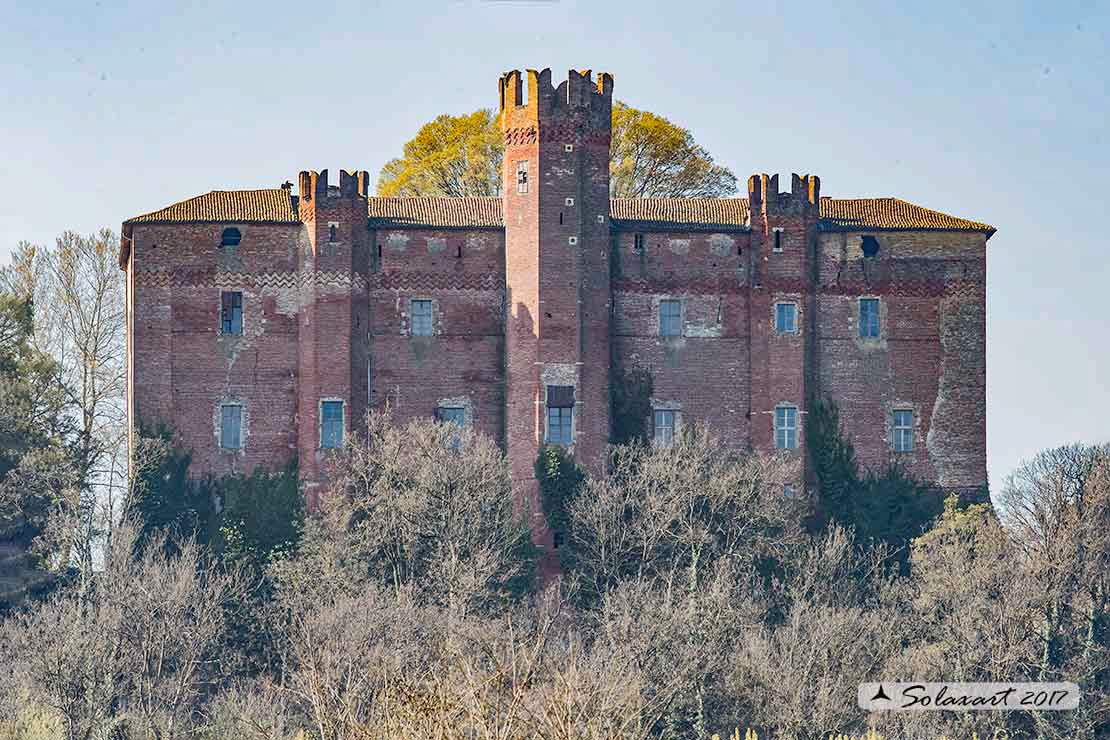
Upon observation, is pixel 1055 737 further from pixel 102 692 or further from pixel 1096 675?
pixel 102 692

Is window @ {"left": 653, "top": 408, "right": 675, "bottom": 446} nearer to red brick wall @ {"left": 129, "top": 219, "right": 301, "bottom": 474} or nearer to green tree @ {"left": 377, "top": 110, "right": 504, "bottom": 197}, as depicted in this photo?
red brick wall @ {"left": 129, "top": 219, "right": 301, "bottom": 474}

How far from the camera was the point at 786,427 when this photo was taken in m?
57.4

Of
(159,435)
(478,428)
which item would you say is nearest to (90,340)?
(159,435)

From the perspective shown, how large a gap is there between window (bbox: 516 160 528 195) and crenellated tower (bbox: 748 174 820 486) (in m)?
5.09

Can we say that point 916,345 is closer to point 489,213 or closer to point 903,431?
point 903,431

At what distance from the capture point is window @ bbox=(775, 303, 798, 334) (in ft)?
189

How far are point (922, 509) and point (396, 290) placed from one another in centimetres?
1230

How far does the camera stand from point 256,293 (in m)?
57.1

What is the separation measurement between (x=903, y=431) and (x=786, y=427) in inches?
106

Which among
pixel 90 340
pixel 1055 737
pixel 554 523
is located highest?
pixel 90 340

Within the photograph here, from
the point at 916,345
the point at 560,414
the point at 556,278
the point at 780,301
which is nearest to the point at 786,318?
the point at 780,301

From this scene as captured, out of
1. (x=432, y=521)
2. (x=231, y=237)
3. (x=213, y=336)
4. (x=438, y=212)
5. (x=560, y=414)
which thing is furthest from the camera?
(x=438, y=212)

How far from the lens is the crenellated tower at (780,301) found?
188 ft

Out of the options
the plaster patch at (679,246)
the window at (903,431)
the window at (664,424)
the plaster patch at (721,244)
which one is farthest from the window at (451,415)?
the window at (903,431)
